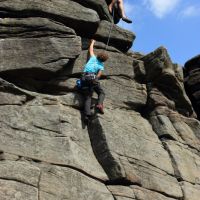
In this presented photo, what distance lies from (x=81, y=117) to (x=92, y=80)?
5.14ft

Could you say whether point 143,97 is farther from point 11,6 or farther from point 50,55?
point 11,6

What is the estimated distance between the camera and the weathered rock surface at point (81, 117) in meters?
16.8

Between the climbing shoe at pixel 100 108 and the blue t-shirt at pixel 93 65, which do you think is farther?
the blue t-shirt at pixel 93 65

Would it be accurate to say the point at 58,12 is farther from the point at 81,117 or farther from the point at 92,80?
the point at 81,117

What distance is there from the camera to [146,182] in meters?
18.5

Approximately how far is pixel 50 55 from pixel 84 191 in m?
6.41

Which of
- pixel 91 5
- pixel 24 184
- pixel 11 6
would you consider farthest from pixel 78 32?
pixel 24 184

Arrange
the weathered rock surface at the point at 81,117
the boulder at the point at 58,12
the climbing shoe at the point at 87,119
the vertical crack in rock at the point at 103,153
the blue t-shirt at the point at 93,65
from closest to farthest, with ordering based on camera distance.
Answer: the weathered rock surface at the point at 81,117, the vertical crack in rock at the point at 103,153, the climbing shoe at the point at 87,119, the blue t-shirt at the point at 93,65, the boulder at the point at 58,12

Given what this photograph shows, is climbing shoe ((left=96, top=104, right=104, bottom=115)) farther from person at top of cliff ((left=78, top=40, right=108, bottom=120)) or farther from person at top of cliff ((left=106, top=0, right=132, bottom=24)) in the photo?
person at top of cliff ((left=106, top=0, right=132, bottom=24))

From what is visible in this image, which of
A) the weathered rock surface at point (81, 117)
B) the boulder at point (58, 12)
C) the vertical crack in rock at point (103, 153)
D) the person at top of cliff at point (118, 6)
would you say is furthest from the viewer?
the person at top of cliff at point (118, 6)

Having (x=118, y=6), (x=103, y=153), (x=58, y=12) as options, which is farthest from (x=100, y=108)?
(x=118, y=6)

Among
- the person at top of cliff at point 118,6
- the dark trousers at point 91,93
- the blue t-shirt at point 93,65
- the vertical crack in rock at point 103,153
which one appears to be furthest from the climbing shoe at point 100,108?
the person at top of cliff at point 118,6

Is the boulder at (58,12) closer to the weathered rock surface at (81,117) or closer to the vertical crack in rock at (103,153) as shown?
the weathered rock surface at (81,117)

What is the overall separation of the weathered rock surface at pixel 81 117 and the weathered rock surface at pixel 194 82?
8.58ft
